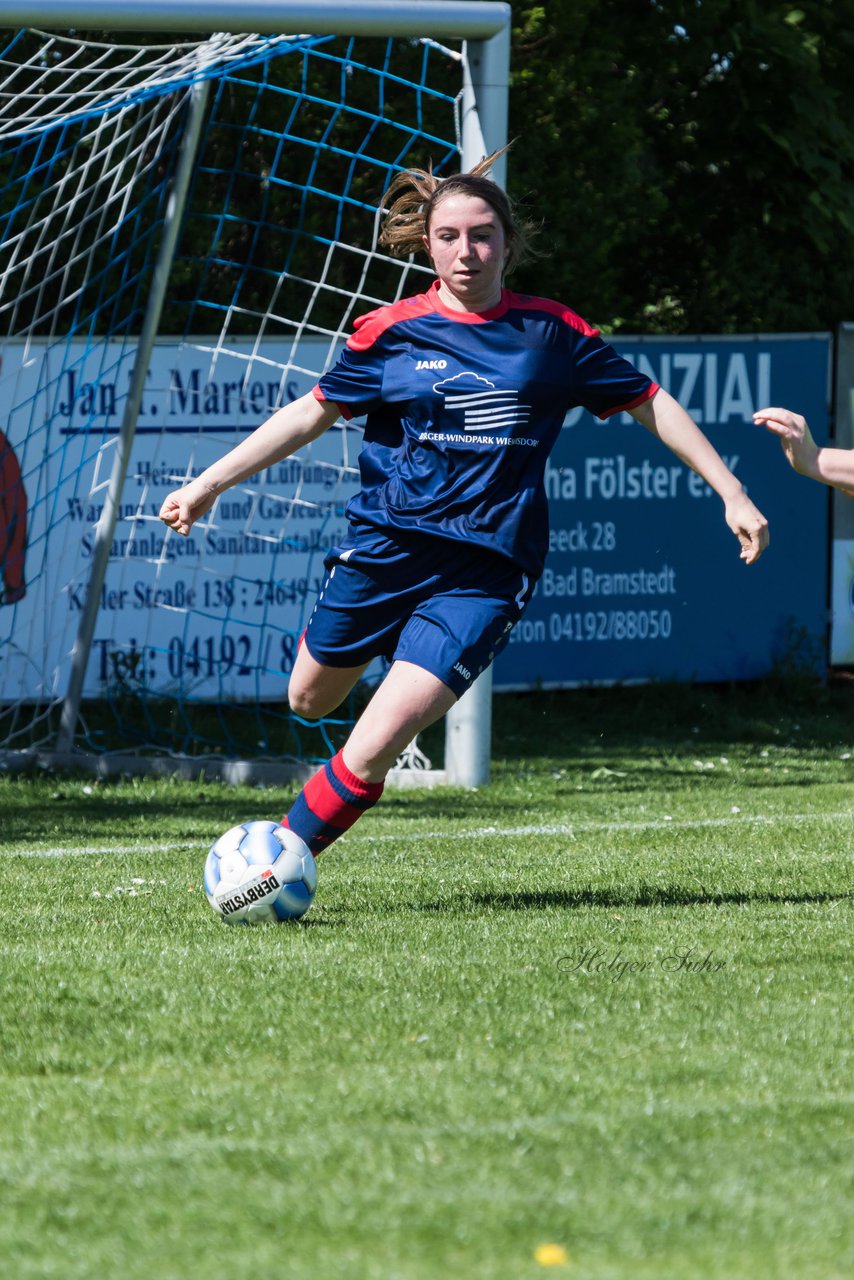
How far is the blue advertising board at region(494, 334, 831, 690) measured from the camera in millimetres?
11680

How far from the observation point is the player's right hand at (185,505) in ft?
17.5

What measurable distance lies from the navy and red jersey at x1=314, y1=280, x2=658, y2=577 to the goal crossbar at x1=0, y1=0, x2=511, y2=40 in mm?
2613

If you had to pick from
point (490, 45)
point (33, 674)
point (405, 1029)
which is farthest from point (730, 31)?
point (405, 1029)

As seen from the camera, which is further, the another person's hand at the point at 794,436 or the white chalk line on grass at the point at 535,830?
the white chalk line on grass at the point at 535,830

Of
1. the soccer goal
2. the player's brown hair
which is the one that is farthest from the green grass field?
the soccer goal

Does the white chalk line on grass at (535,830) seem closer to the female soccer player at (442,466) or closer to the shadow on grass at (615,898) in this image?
the shadow on grass at (615,898)

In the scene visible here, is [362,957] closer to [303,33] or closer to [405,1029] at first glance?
[405,1029]

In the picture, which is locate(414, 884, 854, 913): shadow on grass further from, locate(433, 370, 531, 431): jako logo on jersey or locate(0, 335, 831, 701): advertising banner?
locate(0, 335, 831, 701): advertising banner

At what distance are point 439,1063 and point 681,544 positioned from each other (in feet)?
28.3

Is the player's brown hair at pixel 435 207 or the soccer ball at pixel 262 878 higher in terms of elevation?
the player's brown hair at pixel 435 207

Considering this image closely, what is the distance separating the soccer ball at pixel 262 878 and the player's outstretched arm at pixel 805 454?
1721 millimetres

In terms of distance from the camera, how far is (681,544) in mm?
12117

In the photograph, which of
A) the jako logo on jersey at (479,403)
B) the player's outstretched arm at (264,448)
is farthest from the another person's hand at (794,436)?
the player's outstretched arm at (264,448)

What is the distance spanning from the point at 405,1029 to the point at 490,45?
19.0 ft
